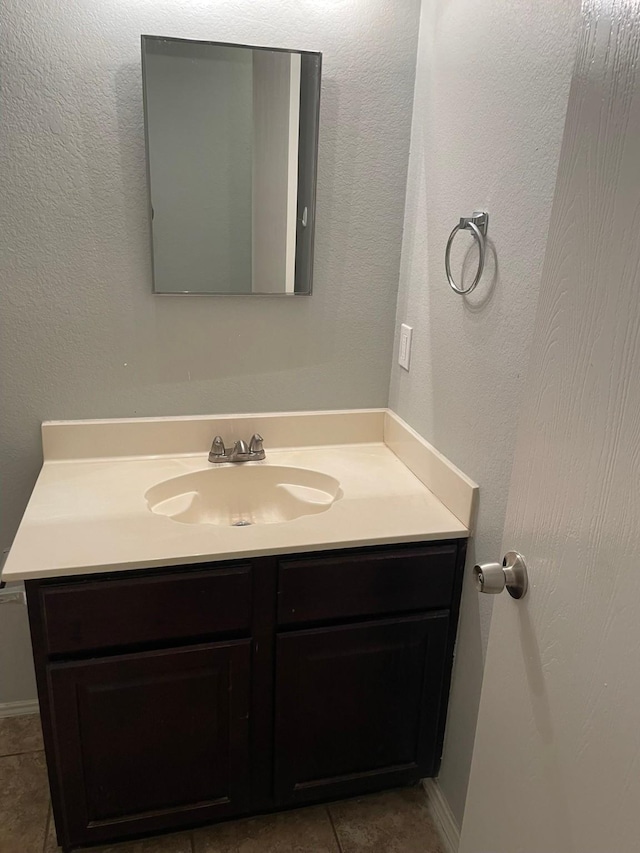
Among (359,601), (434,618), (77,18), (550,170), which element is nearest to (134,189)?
(77,18)

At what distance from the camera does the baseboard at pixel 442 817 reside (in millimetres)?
1634

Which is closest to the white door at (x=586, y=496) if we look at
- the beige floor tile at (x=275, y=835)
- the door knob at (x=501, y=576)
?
the door knob at (x=501, y=576)

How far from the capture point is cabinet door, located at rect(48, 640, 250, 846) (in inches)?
55.6

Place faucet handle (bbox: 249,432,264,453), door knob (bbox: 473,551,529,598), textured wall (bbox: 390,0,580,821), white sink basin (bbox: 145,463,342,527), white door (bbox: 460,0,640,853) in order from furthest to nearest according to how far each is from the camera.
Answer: faucet handle (bbox: 249,432,264,453), white sink basin (bbox: 145,463,342,527), textured wall (bbox: 390,0,580,821), door knob (bbox: 473,551,529,598), white door (bbox: 460,0,640,853)

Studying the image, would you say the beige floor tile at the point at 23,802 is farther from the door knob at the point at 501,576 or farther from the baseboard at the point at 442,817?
the door knob at the point at 501,576

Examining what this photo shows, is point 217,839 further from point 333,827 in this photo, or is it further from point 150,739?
point 150,739

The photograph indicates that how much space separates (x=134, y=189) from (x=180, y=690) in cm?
120

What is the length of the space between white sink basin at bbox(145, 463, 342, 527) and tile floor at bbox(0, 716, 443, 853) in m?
0.78

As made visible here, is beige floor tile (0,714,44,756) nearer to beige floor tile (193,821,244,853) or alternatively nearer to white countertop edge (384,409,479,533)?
beige floor tile (193,821,244,853)

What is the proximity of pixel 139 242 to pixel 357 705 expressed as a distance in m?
1.28

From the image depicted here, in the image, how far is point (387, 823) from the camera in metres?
1.72

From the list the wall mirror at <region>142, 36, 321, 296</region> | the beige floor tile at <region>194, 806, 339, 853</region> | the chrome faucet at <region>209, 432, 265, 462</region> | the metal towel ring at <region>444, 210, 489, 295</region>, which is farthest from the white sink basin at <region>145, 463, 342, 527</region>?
the beige floor tile at <region>194, 806, 339, 853</region>

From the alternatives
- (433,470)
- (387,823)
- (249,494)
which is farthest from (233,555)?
(387,823)

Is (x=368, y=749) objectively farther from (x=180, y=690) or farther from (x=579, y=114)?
(x=579, y=114)
